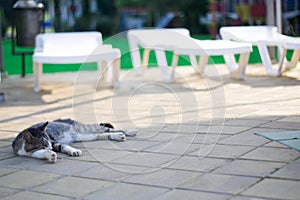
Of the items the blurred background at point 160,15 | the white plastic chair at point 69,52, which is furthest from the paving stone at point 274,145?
the blurred background at point 160,15

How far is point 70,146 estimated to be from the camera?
3676mm

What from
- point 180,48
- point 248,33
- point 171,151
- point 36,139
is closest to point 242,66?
point 248,33

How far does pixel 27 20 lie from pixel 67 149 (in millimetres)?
4515

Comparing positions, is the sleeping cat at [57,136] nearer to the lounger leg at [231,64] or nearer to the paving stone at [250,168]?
the paving stone at [250,168]

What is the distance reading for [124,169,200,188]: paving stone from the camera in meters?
2.73

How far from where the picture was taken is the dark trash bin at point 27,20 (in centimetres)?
751

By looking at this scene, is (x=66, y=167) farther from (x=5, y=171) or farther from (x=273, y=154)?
(x=273, y=154)

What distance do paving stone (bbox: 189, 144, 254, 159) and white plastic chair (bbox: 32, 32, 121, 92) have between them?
2.03 metres

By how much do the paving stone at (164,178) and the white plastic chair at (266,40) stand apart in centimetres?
399

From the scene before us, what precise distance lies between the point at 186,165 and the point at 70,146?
0.96 metres

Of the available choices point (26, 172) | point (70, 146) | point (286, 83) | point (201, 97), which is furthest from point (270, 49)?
point (26, 172)

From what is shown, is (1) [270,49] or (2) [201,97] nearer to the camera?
(2) [201,97]

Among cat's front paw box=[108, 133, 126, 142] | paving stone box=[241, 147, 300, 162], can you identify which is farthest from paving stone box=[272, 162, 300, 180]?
cat's front paw box=[108, 133, 126, 142]

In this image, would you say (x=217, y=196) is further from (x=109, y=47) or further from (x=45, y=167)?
(x=109, y=47)
